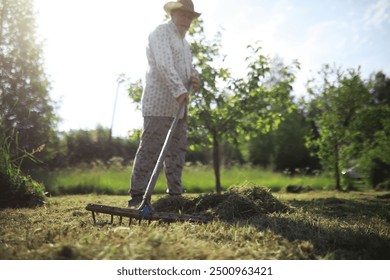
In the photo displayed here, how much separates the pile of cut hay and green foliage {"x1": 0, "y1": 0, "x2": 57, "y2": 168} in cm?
450

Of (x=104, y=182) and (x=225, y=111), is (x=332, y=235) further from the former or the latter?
(x=104, y=182)

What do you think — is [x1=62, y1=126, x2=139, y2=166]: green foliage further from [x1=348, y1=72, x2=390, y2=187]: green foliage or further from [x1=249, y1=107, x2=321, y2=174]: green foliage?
[x1=249, y1=107, x2=321, y2=174]: green foliage

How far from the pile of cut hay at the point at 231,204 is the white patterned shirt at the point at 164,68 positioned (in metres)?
1.11

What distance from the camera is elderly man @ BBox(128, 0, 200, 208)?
3.77 m

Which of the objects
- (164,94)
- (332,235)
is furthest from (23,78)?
(332,235)

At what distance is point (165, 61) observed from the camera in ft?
12.3

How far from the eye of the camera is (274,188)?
32.1ft

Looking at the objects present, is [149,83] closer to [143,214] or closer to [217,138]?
[143,214]

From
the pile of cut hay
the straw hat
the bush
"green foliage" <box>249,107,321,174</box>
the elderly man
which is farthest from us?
"green foliage" <box>249,107,321,174</box>

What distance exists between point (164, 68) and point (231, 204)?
5.50 ft

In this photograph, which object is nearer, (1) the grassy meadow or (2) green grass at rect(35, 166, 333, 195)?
(1) the grassy meadow

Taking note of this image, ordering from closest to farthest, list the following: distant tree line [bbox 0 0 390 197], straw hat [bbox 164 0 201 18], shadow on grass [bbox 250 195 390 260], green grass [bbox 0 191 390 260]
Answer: green grass [bbox 0 191 390 260], shadow on grass [bbox 250 195 390 260], straw hat [bbox 164 0 201 18], distant tree line [bbox 0 0 390 197]

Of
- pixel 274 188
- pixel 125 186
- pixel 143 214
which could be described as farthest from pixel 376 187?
pixel 143 214

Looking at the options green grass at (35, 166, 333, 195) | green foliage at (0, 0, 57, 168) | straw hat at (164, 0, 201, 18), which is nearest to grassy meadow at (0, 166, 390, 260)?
straw hat at (164, 0, 201, 18)
